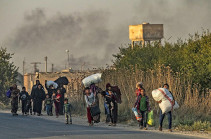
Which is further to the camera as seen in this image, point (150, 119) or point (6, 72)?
point (6, 72)

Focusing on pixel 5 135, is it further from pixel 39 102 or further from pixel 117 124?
pixel 39 102

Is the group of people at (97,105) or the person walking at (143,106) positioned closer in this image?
the person walking at (143,106)

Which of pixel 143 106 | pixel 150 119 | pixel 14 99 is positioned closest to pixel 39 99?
pixel 14 99

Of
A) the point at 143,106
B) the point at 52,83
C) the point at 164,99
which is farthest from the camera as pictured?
the point at 52,83

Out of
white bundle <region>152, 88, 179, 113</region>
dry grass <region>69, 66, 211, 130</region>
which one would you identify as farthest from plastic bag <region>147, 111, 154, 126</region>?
white bundle <region>152, 88, 179, 113</region>

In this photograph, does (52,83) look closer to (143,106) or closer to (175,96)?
(175,96)

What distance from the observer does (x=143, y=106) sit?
25.5 metres

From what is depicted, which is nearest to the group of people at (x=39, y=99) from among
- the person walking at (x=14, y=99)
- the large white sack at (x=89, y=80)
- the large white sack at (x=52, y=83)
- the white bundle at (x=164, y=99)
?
the person walking at (x=14, y=99)

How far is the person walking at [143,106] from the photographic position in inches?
1002

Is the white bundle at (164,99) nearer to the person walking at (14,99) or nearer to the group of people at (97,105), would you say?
the group of people at (97,105)

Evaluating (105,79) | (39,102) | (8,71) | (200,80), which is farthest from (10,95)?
(8,71)

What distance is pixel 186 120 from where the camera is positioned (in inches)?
1060

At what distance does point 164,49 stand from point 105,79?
274 inches

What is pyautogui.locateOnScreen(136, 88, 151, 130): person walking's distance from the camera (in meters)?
25.4
